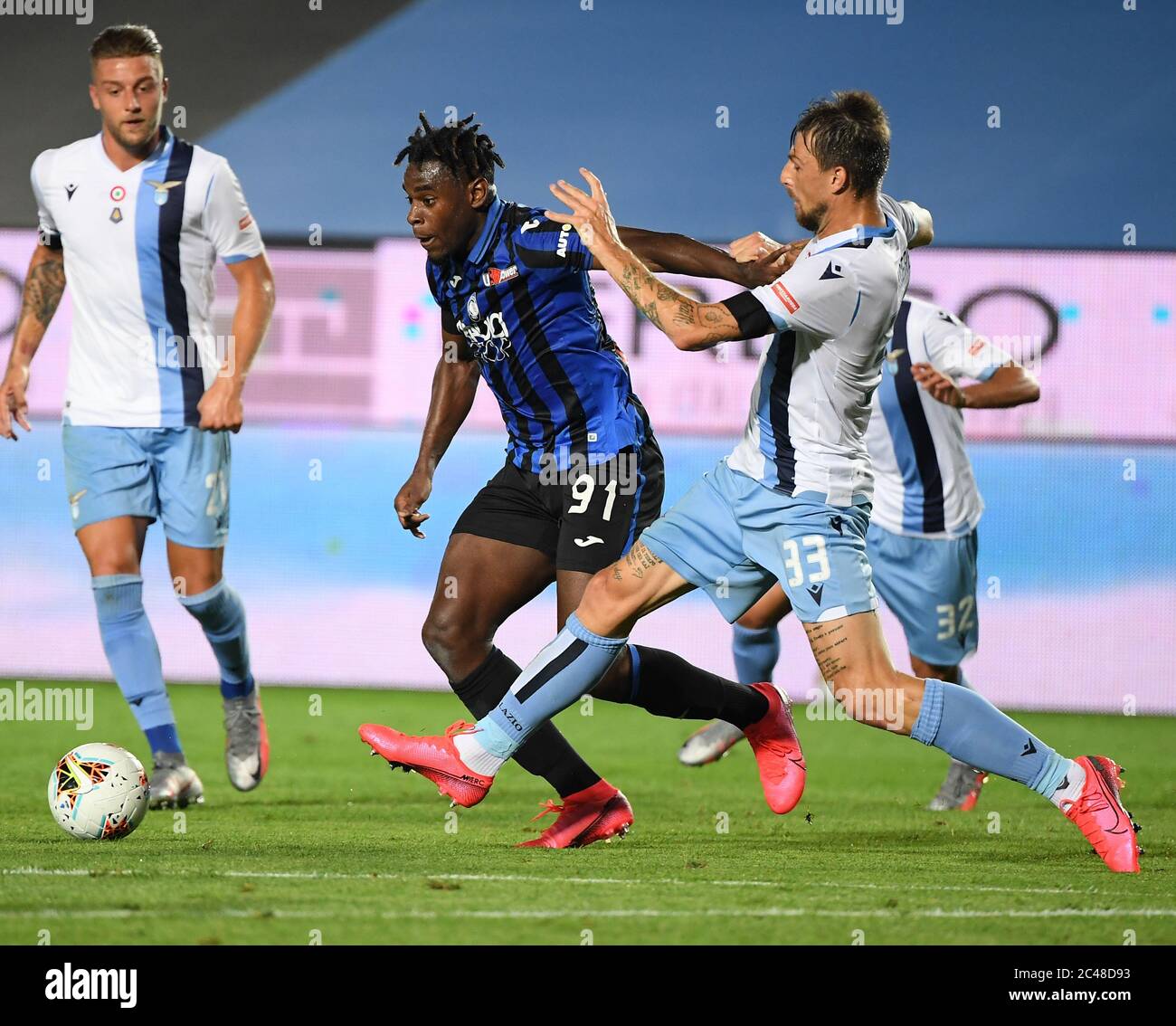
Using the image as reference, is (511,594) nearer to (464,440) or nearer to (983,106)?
(464,440)

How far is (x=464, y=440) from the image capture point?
31.7 feet

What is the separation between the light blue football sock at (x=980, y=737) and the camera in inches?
144

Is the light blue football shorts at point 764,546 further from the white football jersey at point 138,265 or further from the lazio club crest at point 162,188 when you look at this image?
the lazio club crest at point 162,188

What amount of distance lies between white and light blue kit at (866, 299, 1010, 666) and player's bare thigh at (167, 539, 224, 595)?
2.34 metres

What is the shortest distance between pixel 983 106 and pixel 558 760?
22.7 ft

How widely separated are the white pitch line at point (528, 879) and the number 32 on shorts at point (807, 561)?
27.7 inches

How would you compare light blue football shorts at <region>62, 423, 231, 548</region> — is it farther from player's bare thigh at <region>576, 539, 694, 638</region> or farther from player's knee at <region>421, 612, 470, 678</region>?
player's bare thigh at <region>576, 539, 694, 638</region>

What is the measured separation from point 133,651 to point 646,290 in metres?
A: 2.34

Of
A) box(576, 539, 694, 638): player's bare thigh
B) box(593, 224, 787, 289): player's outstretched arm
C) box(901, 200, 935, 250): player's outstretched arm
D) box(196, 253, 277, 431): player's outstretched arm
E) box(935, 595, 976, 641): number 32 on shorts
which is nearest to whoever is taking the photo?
box(576, 539, 694, 638): player's bare thigh

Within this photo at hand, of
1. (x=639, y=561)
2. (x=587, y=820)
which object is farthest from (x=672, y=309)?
(x=587, y=820)

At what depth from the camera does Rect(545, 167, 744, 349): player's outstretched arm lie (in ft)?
11.7
